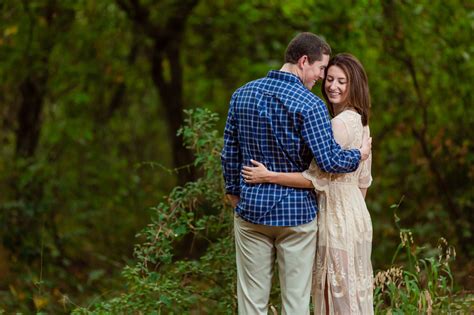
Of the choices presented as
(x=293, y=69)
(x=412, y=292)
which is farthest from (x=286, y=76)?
(x=412, y=292)

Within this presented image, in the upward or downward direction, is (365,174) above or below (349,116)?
below

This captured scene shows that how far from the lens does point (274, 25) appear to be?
11.0 meters

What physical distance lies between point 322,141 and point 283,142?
0.21 meters

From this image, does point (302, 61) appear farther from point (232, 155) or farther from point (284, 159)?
point (232, 155)

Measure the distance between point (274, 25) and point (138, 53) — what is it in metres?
2.17

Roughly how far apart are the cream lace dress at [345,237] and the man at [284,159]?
0.08 m

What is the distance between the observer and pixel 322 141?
443cm

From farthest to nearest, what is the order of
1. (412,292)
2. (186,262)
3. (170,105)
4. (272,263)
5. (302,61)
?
(170,105) → (186,262) → (412,292) → (272,263) → (302,61)

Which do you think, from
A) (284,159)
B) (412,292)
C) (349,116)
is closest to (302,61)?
(349,116)

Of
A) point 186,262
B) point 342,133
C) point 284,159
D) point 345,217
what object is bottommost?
point 186,262

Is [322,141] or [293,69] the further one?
[293,69]

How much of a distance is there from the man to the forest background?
11.2 feet

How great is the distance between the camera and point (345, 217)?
4.70 metres

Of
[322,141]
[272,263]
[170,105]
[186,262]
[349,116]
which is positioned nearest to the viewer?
[322,141]
